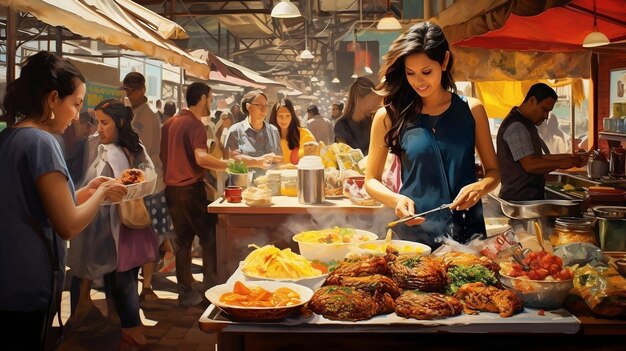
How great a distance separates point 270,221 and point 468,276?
2933 millimetres

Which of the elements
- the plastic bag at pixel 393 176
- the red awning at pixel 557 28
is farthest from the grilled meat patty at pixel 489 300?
the red awning at pixel 557 28

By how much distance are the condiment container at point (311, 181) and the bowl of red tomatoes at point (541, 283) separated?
2.90 metres

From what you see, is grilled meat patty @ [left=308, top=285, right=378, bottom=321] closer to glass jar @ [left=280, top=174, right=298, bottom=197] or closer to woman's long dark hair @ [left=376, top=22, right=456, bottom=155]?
woman's long dark hair @ [left=376, top=22, right=456, bottom=155]

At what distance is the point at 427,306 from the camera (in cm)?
210

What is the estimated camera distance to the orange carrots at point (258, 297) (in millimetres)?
2121

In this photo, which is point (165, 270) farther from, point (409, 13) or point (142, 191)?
point (409, 13)

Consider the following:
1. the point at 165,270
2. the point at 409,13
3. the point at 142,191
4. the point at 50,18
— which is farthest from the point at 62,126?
the point at 409,13

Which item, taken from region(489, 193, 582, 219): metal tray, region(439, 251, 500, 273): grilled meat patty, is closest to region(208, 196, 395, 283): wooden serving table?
region(489, 193, 582, 219): metal tray

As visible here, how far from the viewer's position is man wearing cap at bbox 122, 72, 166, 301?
6480 millimetres

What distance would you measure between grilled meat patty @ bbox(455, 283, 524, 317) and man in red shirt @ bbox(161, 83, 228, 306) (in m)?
4.59

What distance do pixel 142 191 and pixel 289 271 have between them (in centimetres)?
263

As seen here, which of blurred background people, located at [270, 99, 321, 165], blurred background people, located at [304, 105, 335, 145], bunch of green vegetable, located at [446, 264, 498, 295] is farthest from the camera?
blurred background people, located at [304, 105, 335, 145]

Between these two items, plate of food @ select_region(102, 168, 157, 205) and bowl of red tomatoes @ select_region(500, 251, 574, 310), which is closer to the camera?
bowl of red tomatoes @ select_region(500, 251, 574, 310)

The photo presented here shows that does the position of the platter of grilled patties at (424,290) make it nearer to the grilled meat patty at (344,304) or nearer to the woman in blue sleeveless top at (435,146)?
the grilled meat patty at (344,304)
